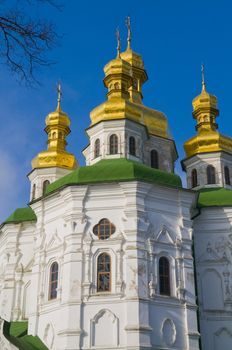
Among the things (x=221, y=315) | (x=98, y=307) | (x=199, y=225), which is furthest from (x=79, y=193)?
(x=221, y=315)

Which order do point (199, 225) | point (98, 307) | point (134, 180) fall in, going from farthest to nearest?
1. point (199, 225)
2. point (134, 180)
3. point (98, 307)

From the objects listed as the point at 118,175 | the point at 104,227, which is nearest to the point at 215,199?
the point at 118,175

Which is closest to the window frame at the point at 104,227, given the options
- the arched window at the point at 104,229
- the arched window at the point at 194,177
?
the arched window at the point at 104,229

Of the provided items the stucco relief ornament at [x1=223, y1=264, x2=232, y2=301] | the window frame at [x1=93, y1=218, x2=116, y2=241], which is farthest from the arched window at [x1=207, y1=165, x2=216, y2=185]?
the window frame at [x1=93, y1=218, x2=116, y2=241]

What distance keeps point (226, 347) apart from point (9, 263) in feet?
26.3

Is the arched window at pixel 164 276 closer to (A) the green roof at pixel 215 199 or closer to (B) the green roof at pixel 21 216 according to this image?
(A) the green roof at pixel 215 199

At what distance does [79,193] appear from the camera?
1567 centimetres

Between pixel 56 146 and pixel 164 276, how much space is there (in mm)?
10636

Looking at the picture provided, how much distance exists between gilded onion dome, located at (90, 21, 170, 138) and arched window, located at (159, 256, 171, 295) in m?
6.06

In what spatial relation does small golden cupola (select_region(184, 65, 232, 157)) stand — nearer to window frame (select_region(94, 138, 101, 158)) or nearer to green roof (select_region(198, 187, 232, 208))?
green roof (select_region(198, 187, 232, 208))

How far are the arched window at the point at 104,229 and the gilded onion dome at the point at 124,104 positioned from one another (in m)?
5.06

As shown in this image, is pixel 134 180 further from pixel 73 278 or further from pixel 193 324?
pixel 193 324

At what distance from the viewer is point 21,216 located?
19.5m

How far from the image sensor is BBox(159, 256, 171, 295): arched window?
1487 centimetres
